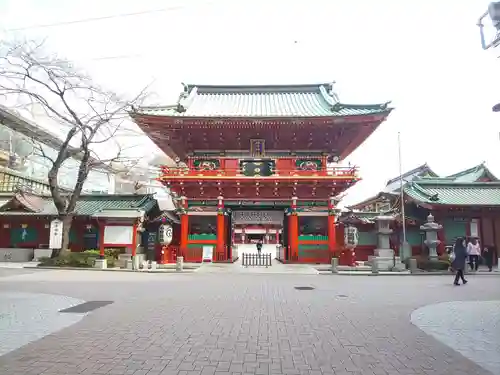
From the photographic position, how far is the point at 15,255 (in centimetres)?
2694

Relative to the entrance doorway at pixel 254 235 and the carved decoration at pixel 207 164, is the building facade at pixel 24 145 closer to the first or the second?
the carved decoration at pixel 207 164

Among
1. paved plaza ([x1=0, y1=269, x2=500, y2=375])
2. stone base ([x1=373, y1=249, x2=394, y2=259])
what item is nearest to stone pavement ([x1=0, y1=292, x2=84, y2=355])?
paved plaza ([x1=0, y1=269, x2=500, y2=375])

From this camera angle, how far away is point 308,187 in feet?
82.9

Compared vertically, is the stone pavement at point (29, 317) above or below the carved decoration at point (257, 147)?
below

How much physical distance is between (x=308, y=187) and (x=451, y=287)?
490 inches

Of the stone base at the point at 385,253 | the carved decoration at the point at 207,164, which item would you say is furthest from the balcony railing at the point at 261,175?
the stone base at the point at 385,253

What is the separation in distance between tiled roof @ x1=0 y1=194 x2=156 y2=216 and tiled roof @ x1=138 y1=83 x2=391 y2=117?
729 centimetres

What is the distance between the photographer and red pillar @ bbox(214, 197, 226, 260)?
2455 cm

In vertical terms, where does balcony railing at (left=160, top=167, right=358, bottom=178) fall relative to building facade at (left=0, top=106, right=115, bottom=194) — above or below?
below

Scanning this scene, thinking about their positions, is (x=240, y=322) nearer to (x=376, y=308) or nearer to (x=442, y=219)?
(x=376, y=308)

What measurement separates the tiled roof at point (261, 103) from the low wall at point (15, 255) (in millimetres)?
14484

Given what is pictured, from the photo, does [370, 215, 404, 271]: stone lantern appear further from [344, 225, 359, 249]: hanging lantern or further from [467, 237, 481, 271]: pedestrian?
[467, 237, 481, 271]: pedestrian

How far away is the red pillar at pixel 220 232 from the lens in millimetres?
24547

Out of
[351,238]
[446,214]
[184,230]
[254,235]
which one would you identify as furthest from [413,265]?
[254,235]
